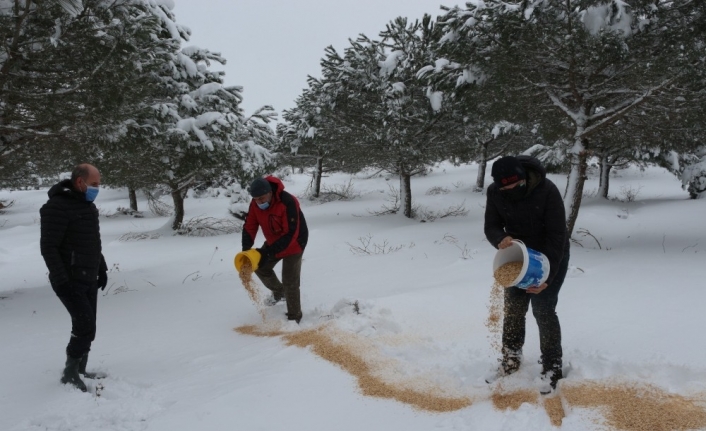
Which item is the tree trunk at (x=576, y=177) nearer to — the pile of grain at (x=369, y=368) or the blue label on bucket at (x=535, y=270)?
the pile of grain at (x=369, y=368)

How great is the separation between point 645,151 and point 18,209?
1378 inches

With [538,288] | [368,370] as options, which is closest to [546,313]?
[538,288]

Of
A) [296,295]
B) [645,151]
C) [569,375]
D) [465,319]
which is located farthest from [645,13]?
[645,151]

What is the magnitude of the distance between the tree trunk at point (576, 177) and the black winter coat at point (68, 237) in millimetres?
8353

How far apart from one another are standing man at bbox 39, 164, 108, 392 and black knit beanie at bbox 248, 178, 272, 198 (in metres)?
1.49

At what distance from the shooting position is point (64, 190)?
3.88m

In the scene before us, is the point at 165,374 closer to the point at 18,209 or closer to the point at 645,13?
the point at 645,13

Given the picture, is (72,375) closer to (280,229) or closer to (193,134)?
(280,229)

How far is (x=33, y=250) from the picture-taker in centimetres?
1408

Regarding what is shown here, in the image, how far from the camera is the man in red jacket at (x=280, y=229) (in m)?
5.07

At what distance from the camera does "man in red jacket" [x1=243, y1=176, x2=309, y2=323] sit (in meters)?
5.07

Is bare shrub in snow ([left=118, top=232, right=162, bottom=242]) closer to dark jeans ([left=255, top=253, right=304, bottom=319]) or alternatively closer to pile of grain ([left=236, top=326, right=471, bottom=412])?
dark jeans ([left=255, top=253, right=304, bottom=319])

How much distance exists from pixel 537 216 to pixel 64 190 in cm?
402

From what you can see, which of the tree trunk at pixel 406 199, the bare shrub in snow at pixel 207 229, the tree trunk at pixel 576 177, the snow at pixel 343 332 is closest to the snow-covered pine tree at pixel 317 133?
the tree trunk at pixel 406 199
